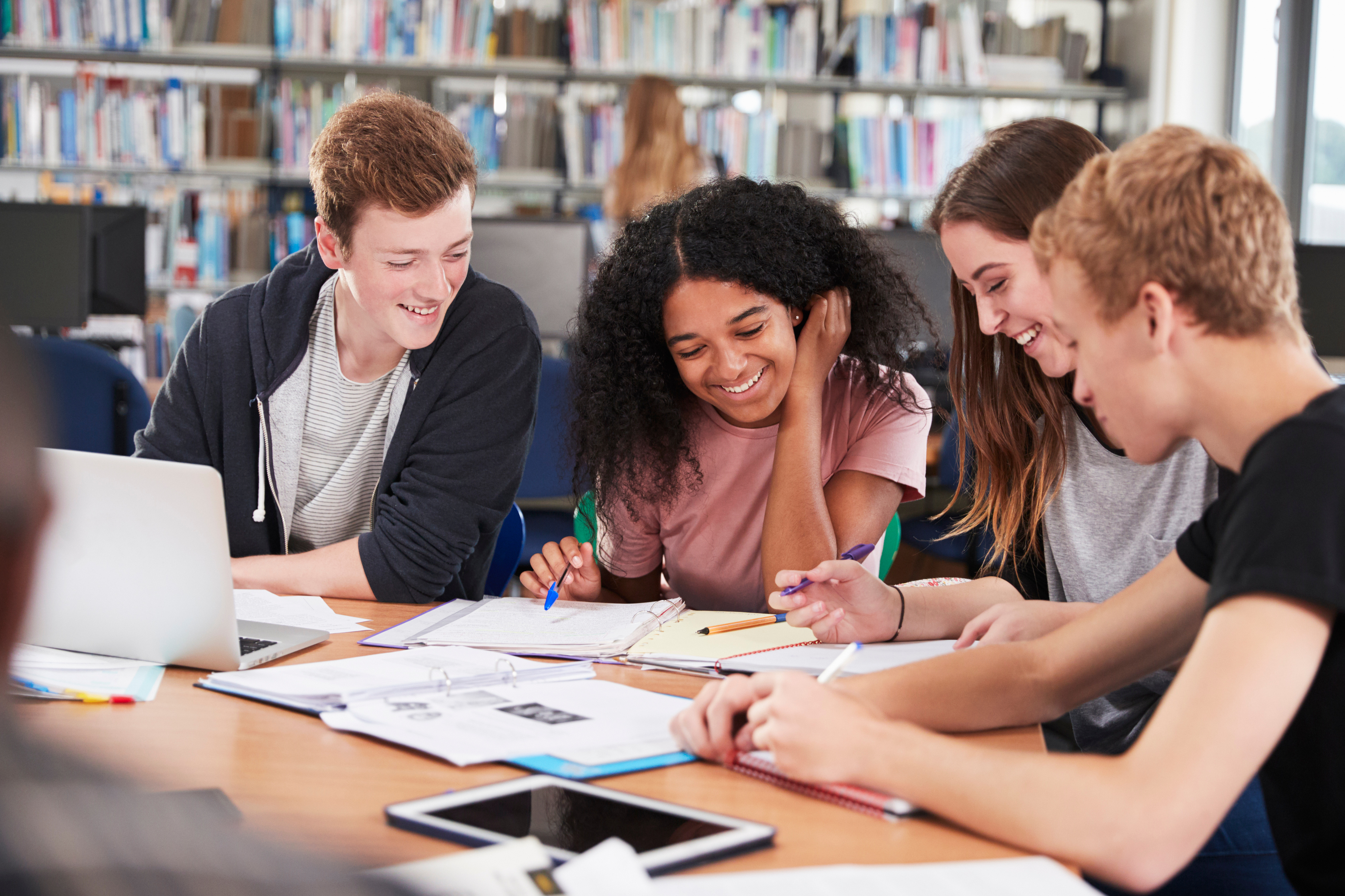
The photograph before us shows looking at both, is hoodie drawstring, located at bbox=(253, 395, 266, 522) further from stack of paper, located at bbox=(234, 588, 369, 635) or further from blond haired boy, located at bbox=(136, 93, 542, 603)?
stack of paper, located at bbox=(234, 588, 369, 635)

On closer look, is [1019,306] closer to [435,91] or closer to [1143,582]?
[1143,582]

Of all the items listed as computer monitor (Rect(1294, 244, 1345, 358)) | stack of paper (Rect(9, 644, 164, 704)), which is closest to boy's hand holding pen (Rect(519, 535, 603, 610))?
stack of paper (Rect(9, 644, 164, 704))

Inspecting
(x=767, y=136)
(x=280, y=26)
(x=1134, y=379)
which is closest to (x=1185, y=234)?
(x=1134, y=379)

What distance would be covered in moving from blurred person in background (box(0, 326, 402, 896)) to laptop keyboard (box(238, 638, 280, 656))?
0.84m

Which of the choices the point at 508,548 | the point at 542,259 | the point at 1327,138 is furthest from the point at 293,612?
the point at 1327,138

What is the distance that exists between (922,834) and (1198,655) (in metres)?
0.21

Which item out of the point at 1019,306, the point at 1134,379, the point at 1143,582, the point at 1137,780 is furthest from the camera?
the point at 1019,306

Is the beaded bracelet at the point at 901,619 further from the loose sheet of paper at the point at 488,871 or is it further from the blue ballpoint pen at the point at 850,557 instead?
the loose sheet of paper at the point at 488,871

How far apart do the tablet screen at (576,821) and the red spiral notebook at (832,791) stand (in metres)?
0.10

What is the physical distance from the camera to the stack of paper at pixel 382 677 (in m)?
0.99

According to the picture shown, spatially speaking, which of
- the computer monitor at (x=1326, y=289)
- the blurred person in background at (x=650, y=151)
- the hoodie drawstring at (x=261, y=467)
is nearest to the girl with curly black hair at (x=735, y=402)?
the hoodie drawstring at (x=261, y=467)

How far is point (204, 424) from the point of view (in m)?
1.70

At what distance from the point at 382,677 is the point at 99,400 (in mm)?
1632

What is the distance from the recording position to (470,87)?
4.73 m
